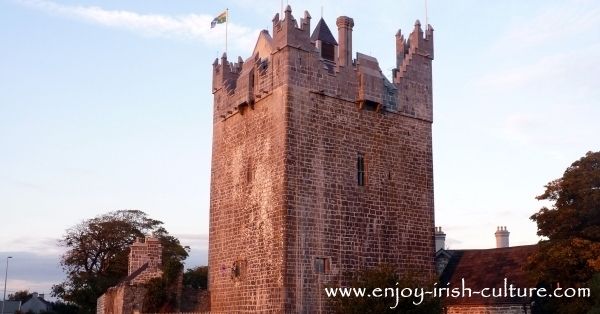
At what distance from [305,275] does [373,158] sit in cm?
534

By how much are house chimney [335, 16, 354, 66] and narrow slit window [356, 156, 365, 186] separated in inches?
142

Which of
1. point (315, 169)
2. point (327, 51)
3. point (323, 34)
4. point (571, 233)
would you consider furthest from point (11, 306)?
point (571, 233)

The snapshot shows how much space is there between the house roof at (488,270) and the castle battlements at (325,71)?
6.57m

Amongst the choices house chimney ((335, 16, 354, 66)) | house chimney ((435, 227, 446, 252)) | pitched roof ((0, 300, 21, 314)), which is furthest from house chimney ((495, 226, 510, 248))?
pitched roof ((0, 300, 21, 314))

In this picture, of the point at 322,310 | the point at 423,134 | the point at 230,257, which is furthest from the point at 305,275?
the point at 423,134

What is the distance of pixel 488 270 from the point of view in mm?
28984

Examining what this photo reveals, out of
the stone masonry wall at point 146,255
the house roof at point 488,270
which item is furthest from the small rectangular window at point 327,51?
the stone masonry wall at point 146,255

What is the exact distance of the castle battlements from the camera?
25312 mm

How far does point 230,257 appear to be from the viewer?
88.1ft

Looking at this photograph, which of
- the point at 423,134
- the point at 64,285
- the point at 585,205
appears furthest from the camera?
the point at 64,285

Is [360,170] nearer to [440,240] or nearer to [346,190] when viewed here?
[346,190]

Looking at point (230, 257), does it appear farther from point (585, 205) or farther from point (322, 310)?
point (585, 205)

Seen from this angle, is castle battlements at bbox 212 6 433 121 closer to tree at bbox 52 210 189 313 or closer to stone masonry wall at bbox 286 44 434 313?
stone masonry wall at bbox 286 44 434 313

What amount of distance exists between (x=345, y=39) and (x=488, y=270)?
10.9m
